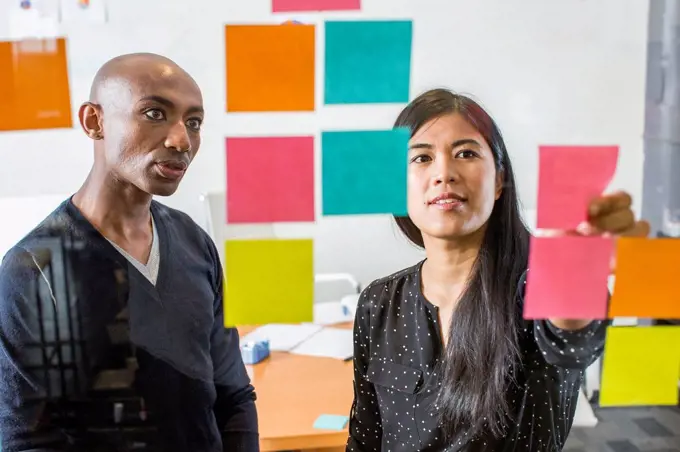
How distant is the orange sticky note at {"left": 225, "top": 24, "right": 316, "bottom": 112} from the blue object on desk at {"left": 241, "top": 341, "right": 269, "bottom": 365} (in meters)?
0.26

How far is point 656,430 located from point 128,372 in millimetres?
588

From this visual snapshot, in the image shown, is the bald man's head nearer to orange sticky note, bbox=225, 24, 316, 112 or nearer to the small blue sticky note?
orange sticky note, bbox=225, 24, 316, 112

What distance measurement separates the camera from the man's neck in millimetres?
530

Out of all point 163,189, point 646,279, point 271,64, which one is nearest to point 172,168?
point 163,189

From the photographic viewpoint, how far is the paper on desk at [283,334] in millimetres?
657

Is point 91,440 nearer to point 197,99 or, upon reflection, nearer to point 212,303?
point 212,303

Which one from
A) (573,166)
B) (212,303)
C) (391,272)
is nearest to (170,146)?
(212,303)

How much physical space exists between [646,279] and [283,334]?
1.24ft

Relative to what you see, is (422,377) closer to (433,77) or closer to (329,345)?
(329,345)

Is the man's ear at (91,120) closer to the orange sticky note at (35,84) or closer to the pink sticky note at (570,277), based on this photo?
the orange sticky note at (35,84)

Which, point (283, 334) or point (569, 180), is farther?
point (283, 334)

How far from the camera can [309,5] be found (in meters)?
0.55

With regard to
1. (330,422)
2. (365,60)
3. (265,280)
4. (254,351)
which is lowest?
(330,422)

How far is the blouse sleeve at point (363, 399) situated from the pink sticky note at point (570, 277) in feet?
0.54
